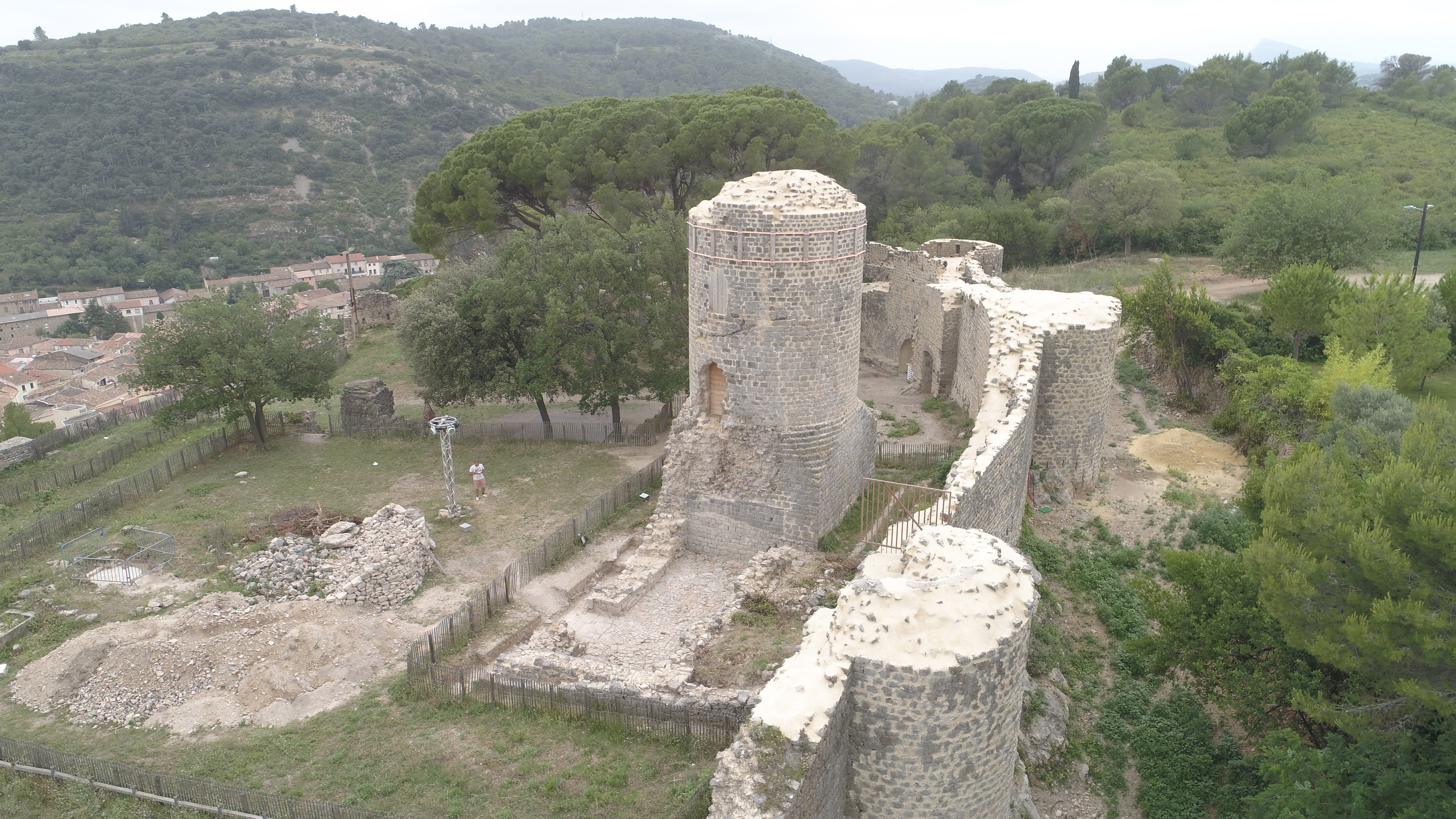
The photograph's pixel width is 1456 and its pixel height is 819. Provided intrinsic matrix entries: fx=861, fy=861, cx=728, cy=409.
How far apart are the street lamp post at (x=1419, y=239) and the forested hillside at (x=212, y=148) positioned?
65.1 metres

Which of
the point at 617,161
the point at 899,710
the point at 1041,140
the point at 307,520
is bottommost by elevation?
the point at 307,520

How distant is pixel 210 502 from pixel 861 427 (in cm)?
1403

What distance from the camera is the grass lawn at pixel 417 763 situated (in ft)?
31.2

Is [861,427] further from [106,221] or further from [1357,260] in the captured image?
[106,221]

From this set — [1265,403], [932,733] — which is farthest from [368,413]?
[1265,403]

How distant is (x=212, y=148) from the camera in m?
69.2

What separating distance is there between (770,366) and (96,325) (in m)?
67.0

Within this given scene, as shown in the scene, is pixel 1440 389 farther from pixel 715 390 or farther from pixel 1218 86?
pixel 1218 86

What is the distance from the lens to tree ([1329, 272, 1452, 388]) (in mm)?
20109

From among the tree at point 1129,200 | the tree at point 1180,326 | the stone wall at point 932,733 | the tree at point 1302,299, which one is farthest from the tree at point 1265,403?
the tree at point 1129,200

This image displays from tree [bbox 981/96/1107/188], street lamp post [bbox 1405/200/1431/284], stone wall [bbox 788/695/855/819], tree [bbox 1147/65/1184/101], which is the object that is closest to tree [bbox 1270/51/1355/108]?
tree [bbox 1147/65/1184/101]

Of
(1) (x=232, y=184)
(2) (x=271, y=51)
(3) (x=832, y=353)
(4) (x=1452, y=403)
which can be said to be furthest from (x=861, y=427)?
(2) (x=271, y=51)

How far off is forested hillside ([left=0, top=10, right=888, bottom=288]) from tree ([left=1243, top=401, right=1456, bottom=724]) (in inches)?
2805

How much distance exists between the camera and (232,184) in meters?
68.6
